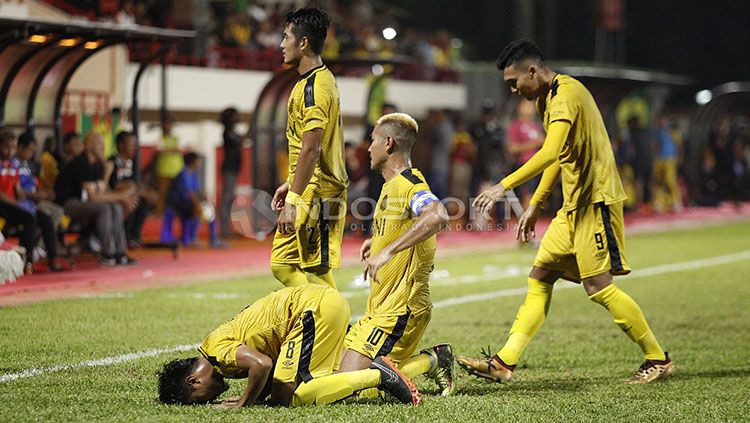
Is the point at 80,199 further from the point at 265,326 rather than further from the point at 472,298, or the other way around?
the point at 265,326

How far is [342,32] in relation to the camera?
100 ft

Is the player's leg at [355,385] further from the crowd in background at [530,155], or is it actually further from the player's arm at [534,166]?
the crowd in background at [530,155]

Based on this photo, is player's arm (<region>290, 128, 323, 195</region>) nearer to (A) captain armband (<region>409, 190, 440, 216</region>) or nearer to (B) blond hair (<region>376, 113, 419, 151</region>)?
(B) blond hair (<region>376, 113, 419, 151</region>)

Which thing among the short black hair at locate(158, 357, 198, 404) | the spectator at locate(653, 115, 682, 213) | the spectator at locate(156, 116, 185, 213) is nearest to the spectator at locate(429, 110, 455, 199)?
the spectator at locate(156, 116, 185, 213)

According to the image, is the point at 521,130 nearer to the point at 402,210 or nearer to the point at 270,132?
the point at 270,132

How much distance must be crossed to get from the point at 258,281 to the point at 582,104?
7025 mm

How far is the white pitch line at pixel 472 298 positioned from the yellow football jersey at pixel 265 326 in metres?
1.65

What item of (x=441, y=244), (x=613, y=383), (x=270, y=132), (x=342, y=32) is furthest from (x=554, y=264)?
(x=342, y=32)

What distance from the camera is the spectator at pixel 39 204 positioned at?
1430cm

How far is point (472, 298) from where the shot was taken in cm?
1346

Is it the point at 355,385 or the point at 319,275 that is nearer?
the point at 355,385

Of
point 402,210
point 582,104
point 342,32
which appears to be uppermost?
point 342,32

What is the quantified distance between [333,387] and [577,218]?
2304 mm

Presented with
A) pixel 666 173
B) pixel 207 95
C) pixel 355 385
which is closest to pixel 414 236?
pixel 355 385
